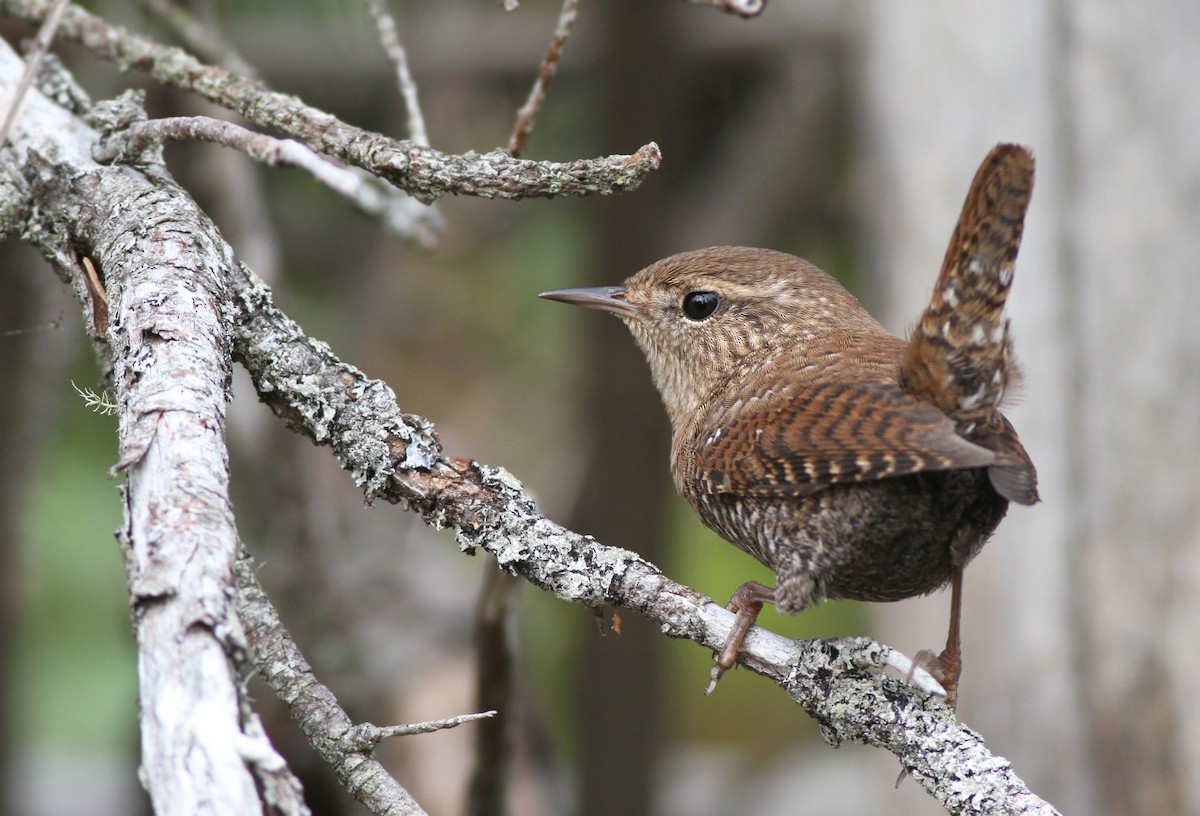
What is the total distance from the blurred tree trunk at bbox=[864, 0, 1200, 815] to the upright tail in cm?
124

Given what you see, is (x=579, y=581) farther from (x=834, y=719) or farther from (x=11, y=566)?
(x=11, y=566)

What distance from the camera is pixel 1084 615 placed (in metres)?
3.52

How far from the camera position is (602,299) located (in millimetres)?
3324

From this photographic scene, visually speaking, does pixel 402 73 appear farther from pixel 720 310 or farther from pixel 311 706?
pixel 311 706

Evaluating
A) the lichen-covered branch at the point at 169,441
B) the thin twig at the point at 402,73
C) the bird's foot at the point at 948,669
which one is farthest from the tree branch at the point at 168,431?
the bird's foot at the point at 948,669

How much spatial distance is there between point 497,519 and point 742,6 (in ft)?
3.05

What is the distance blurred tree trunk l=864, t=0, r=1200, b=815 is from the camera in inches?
134

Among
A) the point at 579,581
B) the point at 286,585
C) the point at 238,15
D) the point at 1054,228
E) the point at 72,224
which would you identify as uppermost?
the point at 238,15

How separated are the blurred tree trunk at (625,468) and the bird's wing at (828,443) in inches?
71.1

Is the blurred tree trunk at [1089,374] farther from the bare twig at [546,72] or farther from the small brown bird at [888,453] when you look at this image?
the bare twig at [546,72]

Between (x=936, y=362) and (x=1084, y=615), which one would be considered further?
(x=1084, y=615)


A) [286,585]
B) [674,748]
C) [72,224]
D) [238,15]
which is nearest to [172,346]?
[72,224]

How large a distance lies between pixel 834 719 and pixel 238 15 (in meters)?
4.25

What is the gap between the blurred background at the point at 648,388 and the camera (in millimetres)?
3463
